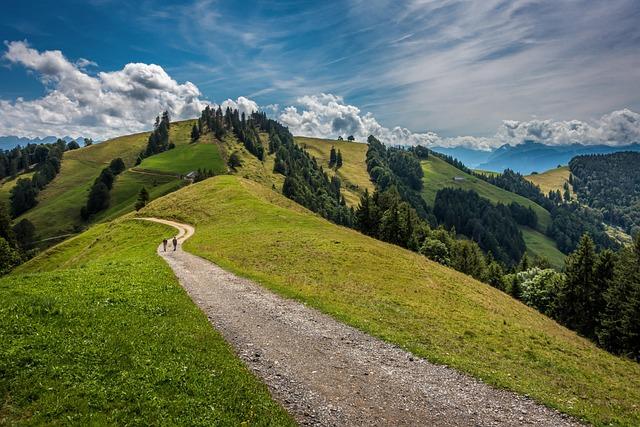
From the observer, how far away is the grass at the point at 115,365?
10.1 meters

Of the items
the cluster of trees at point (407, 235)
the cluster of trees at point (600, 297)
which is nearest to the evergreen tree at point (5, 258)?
the cluster of trees at point (407, 235)

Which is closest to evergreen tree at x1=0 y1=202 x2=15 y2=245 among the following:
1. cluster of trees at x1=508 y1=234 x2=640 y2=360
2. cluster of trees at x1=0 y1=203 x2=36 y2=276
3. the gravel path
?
cluster of trees at x1=0 y1=203 x2=36 y2=276

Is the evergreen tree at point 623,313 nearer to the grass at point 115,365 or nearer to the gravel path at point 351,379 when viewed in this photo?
the gravel path at point 351,379

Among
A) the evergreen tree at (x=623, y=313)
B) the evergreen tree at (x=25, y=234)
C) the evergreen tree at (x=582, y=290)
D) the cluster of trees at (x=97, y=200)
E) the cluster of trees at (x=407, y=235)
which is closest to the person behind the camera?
the evergreen tree at (x=623, y=313)

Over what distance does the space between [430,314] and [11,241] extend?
10771cm

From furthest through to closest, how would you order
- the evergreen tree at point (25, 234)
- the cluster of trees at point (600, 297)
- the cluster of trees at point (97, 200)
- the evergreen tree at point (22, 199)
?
1. the evergreen tree at point (22, 199)
2. the cluster of trees at point (97, 200)
3. the evergreen tree at point (25, 234)
4. the cluster of trees at point (600, 297)

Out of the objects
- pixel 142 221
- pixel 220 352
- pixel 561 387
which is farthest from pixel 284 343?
pixel 142 221

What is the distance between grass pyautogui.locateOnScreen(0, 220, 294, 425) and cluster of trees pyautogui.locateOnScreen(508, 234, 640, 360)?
52.8 m

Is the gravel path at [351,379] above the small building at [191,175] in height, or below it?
below

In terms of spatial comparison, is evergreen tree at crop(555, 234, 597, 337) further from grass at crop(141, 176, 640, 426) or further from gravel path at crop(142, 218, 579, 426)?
gravel path at crop(142, 218, 579, 426)

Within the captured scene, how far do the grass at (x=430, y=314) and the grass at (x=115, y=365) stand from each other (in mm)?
9312

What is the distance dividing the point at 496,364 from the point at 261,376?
479 inches

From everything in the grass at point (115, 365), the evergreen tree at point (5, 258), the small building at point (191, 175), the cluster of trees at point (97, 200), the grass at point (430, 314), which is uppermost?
the small building at point (191, 175)

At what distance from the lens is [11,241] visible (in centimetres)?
9244
